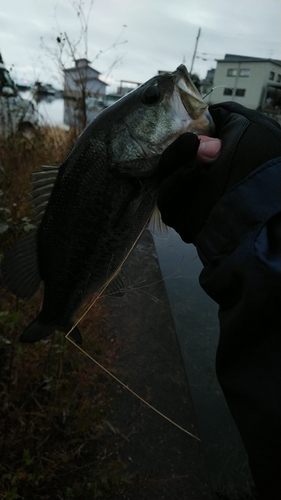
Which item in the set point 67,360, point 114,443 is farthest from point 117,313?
point 114,443

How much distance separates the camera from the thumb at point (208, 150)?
1462 millimetres

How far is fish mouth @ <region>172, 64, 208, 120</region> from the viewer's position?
4.80 ft

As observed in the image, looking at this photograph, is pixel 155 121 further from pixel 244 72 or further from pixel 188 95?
pixel 244 72

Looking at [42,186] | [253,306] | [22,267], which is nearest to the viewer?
[253,306]

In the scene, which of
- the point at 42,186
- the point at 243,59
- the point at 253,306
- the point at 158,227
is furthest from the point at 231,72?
the point at 253,306

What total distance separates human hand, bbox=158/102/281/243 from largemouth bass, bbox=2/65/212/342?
104 millimetres

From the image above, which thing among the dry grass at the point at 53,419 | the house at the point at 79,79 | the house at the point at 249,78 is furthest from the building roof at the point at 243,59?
the dry grass at the point at 53,419

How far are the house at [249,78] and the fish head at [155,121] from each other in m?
35.0

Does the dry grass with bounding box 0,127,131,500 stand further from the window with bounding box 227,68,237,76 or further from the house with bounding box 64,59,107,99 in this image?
the window with bounding box 227,68,237,76

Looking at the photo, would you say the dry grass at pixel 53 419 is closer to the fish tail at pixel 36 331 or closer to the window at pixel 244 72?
the fish tail at pixel 36 331

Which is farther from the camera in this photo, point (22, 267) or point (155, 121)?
point (22, 267)

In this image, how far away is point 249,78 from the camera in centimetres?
3750

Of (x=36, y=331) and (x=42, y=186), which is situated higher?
(x=42, y=186)

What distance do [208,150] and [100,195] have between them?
1.56 ft
